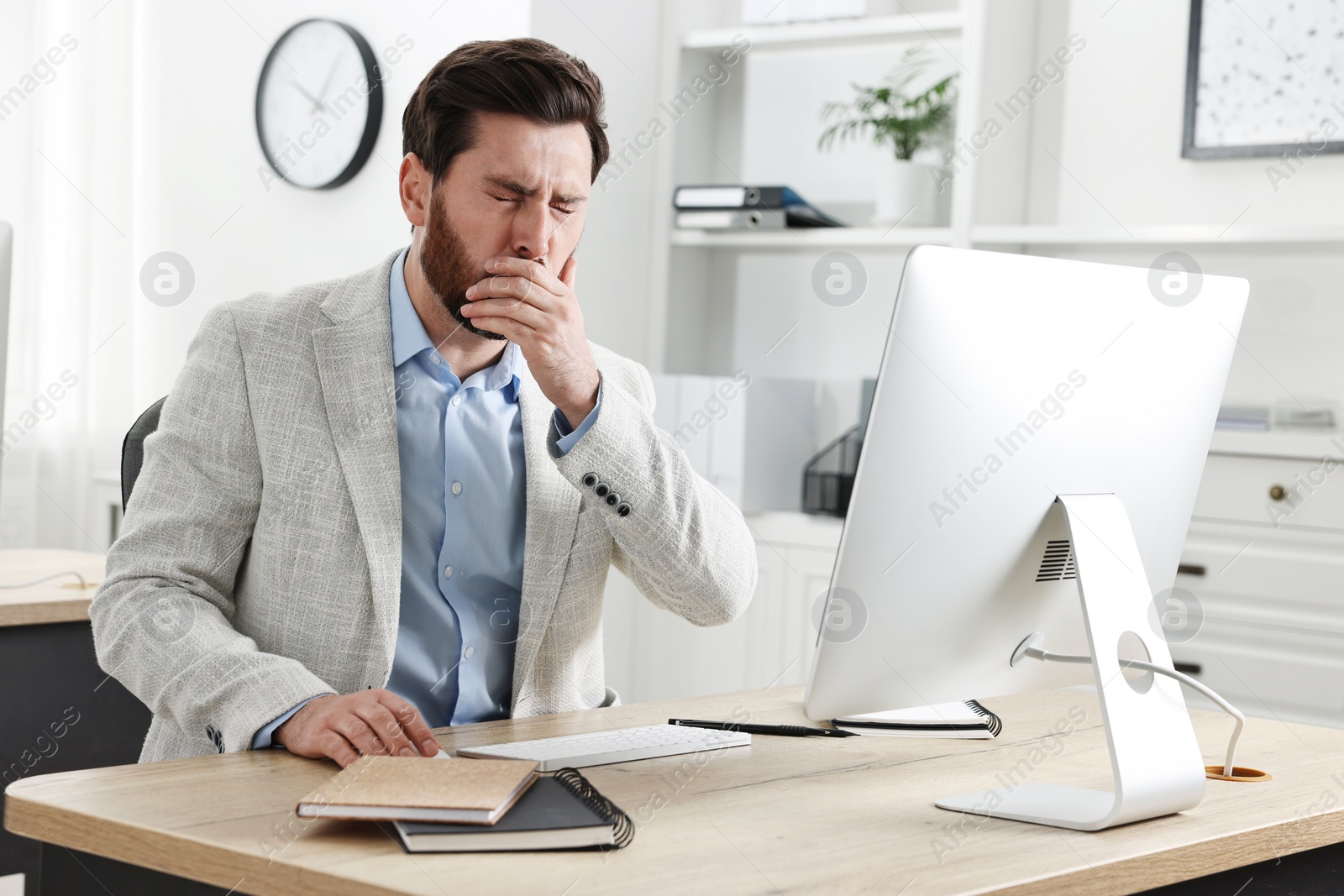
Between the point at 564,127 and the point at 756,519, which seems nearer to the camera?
the point at 564,127

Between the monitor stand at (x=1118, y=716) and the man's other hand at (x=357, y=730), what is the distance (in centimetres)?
46

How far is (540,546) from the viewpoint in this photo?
4.82 feet

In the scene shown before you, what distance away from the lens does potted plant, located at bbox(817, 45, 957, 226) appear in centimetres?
318

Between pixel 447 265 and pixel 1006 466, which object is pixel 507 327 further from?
pixel 1006 466

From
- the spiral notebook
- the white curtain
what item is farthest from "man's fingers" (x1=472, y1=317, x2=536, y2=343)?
the white curtain

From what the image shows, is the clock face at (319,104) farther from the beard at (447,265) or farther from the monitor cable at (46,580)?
the beard at (447,265)

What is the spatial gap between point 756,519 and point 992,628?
2046 millimetres

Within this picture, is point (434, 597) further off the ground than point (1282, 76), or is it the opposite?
point (1282, 76)

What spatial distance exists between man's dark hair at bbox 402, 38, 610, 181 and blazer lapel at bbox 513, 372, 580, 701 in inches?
14.1

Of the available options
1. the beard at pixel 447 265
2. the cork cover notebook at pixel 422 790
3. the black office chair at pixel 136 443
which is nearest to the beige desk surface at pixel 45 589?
the black office chair at pixel 136 443

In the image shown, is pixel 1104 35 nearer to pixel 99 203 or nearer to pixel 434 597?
pixel 434 597

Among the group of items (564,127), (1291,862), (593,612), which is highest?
(564,127)

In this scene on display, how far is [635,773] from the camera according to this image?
3.69 feet

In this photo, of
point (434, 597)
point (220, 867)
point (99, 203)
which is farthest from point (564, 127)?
point (99, 203)
